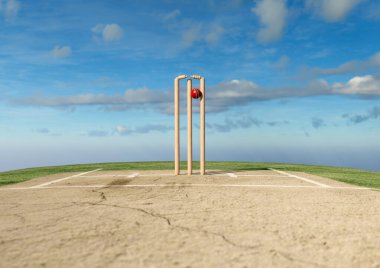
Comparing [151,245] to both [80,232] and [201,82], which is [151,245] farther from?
[201,82]

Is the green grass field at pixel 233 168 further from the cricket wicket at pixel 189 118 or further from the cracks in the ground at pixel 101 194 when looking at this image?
the cracks in the ground at pixel 101 194

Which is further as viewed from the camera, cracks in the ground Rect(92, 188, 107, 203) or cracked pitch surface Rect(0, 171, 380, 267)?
cracks in the ground Rect(92, 188, 107, 203)

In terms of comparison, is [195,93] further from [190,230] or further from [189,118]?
[190,230]

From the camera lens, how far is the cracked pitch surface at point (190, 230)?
307cm

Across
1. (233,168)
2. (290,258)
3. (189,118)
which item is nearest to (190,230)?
(290,258)

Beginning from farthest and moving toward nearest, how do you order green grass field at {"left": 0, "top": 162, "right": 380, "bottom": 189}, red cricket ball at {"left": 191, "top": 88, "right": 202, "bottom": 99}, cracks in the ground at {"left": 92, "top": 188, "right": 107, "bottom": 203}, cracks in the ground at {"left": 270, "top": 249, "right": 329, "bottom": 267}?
Result: green grass field at {"left": 0, "top": 162, "right": 380, "bottom": 189}, red cricket ball at {"left": 191, "top": 88, "right": 202, "bottom": 99}, cracks in the ground at {"left": 92, "top": 188, "right": 107, "bottom": 203}, cracks in the ground at {"left": 270, "top": 249, "right": 329, "bottom": 267}

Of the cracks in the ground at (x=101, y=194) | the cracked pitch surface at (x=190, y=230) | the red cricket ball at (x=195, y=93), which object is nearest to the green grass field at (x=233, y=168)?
the cracks in the ground at (x=101, y=194)

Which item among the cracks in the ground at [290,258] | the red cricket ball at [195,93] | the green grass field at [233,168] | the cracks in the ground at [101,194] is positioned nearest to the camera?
the cracks in the ground at [290,258]

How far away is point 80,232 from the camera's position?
388cm

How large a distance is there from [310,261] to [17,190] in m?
6.52

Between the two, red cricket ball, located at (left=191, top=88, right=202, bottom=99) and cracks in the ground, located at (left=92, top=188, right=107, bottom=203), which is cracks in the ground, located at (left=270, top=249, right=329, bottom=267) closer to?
cracks in the ground, located at (left=92, top=188, right=107, bottom=203)

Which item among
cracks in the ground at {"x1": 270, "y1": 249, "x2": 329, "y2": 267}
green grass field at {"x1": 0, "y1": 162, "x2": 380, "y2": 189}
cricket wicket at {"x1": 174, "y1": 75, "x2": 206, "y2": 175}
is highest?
cricket wicket at {"x1": 174, "y1": 75, "x2": 206, "y2": 175}

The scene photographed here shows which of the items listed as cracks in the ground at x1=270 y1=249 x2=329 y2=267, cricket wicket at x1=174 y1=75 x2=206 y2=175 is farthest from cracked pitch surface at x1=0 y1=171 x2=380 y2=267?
cricket wicket at x1=174 y1=75 x2=206 y2=175

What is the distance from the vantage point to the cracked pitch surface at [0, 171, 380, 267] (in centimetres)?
307
